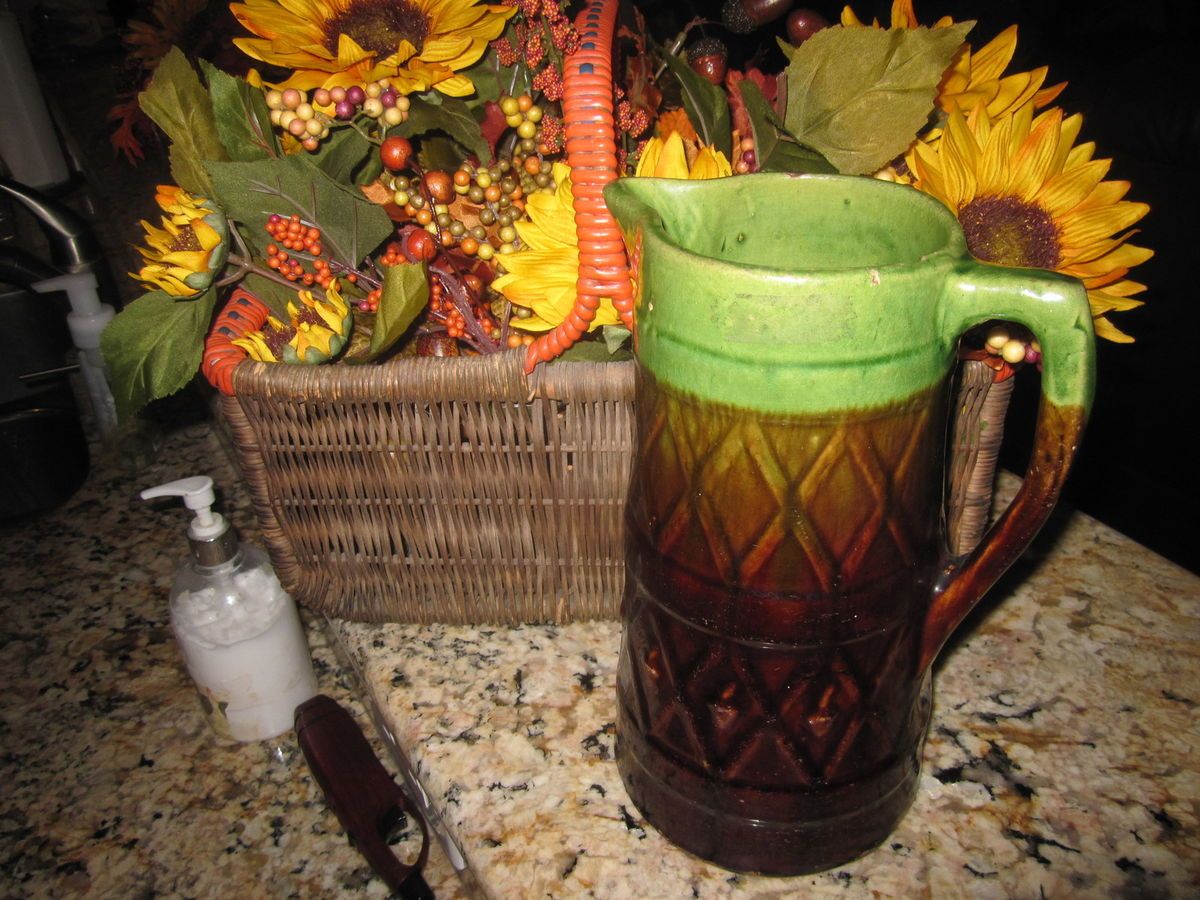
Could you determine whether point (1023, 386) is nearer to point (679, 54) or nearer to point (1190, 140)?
point (1190, 140)

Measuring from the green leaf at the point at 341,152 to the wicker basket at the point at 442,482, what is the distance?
0.41ft

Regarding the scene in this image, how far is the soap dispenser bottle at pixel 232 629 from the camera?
20.4 inches

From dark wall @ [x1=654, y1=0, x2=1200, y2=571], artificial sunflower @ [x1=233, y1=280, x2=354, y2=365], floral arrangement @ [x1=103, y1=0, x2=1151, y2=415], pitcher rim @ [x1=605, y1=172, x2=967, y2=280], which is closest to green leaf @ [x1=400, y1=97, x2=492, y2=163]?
floral arrangement @ [x1=103, y1=0, x2=1151, y2=415]

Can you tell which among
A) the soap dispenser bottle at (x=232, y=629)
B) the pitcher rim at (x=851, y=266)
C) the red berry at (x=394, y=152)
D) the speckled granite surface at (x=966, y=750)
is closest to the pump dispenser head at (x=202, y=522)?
the soap dispenser bottle at (x=232, y=629)

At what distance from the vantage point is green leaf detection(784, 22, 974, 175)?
0.41 meters

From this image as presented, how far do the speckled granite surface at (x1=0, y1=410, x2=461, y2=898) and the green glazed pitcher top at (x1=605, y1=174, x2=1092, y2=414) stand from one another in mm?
356

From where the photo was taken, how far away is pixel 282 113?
1.56 feet

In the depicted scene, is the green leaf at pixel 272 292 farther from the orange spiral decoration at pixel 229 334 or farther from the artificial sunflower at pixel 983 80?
the artificial sunflower at pixel 983 80

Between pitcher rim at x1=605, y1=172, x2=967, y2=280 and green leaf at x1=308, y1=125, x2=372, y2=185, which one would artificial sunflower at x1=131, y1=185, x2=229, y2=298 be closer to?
green leaf at x1=308, y1=125, x2=372, y2=185

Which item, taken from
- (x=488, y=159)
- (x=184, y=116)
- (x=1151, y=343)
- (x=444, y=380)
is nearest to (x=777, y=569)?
(x=444, y=380)

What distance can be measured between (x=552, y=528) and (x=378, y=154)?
257 millimetres

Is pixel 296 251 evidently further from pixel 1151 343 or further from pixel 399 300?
pixel 1151 343

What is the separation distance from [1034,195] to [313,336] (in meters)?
0.39

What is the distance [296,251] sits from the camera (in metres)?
0.51
